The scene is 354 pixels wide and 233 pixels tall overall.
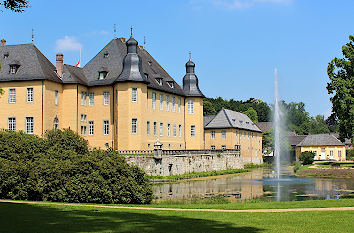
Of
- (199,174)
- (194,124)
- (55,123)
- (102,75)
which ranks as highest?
(102,75)

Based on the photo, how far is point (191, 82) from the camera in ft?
185

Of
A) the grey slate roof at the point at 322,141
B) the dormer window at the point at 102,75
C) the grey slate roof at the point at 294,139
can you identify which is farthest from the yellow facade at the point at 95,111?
the grey slate roof at the point at 294,139

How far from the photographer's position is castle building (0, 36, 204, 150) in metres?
44.1

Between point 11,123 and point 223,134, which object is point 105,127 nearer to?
point 11,123

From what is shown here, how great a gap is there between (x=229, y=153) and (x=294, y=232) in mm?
44538

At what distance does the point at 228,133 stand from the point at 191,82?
→ 41.9 ft

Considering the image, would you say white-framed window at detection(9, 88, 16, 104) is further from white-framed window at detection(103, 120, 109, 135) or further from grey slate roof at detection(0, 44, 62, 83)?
white-framed window at detection(103, 120, 109, 135)

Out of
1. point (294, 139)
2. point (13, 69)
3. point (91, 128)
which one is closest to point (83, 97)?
point (91, 128)

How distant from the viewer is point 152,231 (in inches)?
444

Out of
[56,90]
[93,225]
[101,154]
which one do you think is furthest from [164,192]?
[56,90]

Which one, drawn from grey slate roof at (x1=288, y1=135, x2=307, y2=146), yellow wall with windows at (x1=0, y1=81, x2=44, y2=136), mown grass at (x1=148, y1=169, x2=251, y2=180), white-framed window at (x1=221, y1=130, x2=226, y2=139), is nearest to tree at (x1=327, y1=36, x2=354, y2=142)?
mown grass at (x1=148, y1=169, x2=251, y2=180)

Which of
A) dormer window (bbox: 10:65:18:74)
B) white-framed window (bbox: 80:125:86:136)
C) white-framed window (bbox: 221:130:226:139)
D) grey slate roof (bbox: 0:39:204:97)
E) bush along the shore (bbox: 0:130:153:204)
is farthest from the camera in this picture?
white-framed window (bbox: 221:130:226:139)

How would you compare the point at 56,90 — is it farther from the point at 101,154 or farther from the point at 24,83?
the point at 101,154

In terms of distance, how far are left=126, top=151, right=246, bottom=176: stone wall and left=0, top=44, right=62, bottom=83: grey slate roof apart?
12391mm
